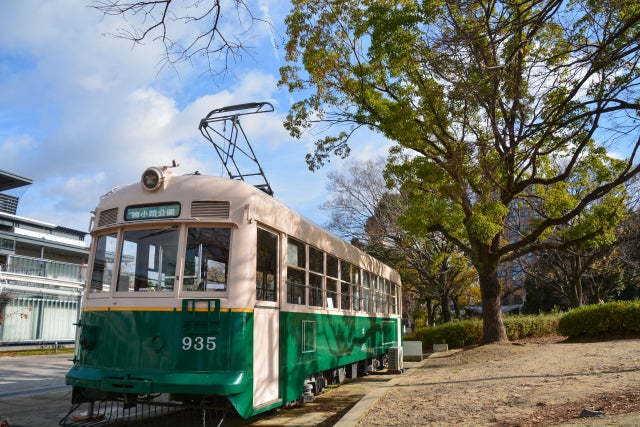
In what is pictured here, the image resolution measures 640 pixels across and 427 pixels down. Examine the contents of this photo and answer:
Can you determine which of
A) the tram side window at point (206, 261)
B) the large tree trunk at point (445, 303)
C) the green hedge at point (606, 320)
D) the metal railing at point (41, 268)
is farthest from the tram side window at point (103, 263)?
the large tree trunk at point (445, 303)

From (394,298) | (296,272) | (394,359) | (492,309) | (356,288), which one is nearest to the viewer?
(296,272)

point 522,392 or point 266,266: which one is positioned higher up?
point 266,266

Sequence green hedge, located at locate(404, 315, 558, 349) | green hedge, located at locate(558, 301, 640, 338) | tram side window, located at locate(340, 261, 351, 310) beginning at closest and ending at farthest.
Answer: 1. tram side window, located at locate(340, 261, 351, 310)
2. green hedge, located at locate(558, 301, 640, 338)
3. green hedge, located at locate(404, 315, 558, 349)

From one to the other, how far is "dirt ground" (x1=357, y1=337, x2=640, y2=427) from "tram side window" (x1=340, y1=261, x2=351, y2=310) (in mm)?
1761

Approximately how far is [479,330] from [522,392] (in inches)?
581

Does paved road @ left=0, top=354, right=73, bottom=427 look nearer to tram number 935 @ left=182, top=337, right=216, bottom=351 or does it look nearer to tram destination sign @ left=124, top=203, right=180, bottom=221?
tram number 935 @ left=182, top=337, right=216, bottom=351

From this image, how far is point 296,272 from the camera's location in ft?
26.0

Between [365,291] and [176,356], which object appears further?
[365,291]

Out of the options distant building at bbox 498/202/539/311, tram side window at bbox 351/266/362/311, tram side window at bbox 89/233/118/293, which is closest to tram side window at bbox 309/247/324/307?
tram side window at bbox 351/266/362/311

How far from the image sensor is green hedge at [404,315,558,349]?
2141 cm

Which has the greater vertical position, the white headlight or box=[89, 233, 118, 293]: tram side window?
the white headlight

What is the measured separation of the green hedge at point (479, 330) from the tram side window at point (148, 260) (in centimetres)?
1748

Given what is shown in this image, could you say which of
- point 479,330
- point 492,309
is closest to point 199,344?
point 492,309

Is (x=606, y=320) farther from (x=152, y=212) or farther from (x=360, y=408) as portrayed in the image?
(x=152, y=212)
